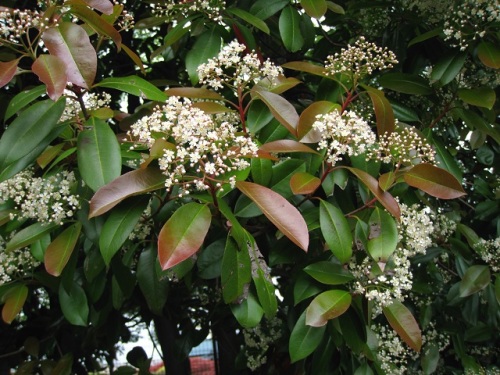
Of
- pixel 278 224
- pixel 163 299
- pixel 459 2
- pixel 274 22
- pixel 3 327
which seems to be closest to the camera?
pixel 278 224

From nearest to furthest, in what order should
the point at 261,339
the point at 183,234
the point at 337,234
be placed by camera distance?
the point at 183,234 < the point at 337,234 < the point at 261,339

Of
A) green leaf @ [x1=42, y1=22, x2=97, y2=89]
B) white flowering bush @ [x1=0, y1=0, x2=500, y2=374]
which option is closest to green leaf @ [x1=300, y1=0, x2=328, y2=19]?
white flowering bush @ [x1=0, y1=0, x2=500, y2=374]

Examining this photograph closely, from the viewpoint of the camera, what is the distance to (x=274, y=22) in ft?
9.16

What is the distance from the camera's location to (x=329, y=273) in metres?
1.74

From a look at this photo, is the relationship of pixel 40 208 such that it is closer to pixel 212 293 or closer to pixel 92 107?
pixel 92 107

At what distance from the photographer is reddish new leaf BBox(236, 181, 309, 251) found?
1436mm

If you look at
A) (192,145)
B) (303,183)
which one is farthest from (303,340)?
(192,145)

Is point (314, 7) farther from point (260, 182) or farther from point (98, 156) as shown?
point (98, 156)

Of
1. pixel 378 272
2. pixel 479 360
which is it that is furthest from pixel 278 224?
pixel 479 360

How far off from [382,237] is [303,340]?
0.38 meters

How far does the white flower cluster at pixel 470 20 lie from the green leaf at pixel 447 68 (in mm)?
46

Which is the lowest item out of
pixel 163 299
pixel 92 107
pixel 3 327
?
pixel 3 327

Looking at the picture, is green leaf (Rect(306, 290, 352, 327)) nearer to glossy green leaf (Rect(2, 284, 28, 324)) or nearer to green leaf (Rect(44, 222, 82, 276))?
green leaf (Rect(44, 222, 82, 276))

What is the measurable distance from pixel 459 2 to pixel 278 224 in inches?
52.6
